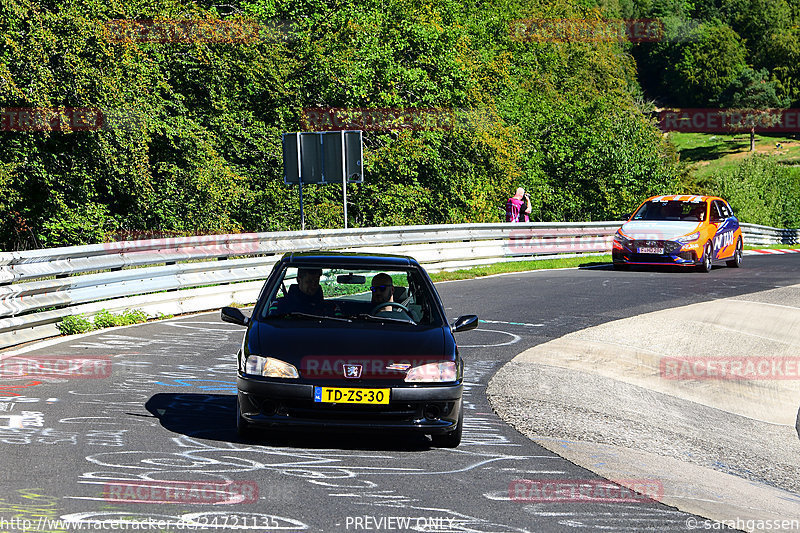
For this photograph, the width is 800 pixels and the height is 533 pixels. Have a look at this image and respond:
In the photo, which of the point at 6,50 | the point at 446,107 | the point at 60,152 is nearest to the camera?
the point at 6,50

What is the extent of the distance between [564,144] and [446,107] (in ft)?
50.7

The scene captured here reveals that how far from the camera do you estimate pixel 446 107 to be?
36.7 metres

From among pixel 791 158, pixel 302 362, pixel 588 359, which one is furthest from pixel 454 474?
pixel 791 158

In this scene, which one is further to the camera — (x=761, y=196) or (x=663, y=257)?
(x=761, y=196)

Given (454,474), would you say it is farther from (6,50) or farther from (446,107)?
(446,107)

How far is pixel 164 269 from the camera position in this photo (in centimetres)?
1410

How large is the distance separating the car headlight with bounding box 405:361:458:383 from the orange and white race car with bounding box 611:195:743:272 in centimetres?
1664

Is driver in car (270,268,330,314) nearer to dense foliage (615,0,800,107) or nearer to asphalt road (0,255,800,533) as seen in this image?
asphalt road (0,255,800,533)

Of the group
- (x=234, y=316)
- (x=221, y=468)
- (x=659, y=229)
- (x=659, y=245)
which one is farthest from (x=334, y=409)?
(x=659, y=229)

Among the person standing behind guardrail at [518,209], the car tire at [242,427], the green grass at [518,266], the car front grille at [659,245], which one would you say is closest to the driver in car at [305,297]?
the car tire at [242,427]

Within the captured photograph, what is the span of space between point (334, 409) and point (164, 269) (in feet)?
26.8

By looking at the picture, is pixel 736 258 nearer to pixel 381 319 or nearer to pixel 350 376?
pixel 381 319

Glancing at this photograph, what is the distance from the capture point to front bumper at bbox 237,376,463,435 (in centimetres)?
647

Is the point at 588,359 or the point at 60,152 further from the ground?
the point at 60,152
